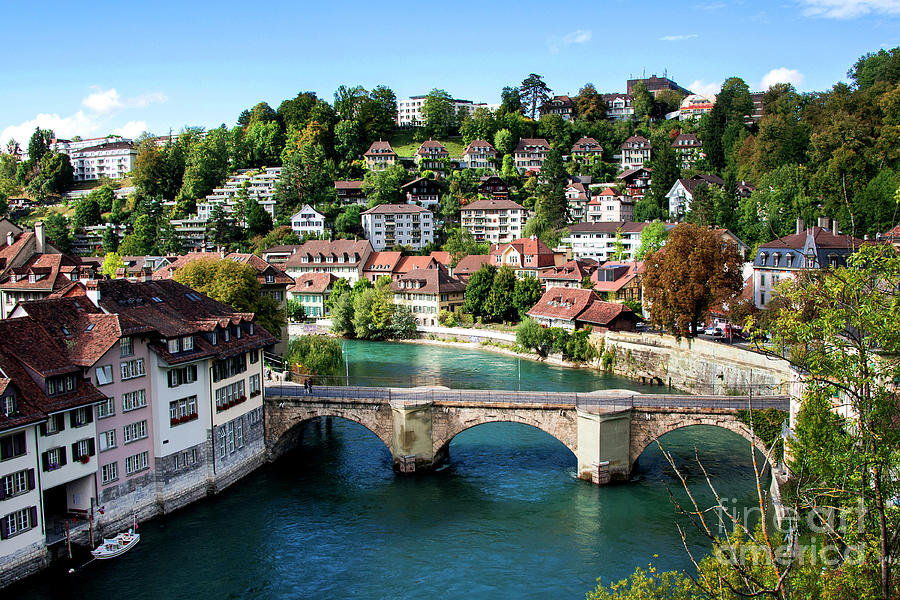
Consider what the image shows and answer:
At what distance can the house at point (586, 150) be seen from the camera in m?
132

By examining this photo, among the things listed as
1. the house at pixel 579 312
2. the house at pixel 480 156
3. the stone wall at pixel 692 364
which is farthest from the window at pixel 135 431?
the house at pixel 480 156

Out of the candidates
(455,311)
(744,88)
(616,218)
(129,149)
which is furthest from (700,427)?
(129,149)

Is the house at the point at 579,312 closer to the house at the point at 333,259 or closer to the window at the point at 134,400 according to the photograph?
the house at the point at 333,259

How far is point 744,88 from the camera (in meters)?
127

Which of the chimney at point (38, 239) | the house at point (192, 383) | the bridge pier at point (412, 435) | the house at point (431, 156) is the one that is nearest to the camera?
the house at point (192, 383)

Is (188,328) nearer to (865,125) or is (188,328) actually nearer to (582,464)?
(582,464)

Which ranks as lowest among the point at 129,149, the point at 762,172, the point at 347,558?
the point at 347,558

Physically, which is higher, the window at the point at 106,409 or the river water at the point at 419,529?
the window at the point at 106,409

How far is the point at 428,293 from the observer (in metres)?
83.1

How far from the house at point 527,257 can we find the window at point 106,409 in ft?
198

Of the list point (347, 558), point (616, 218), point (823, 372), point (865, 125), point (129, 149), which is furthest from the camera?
point (129, 149)

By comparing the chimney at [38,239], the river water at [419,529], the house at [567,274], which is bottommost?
the river water at [419,529]

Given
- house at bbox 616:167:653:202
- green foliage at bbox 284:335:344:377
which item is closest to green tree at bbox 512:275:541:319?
green foliage at bbox 284:335:344:377

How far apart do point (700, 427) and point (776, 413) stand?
8.50m
